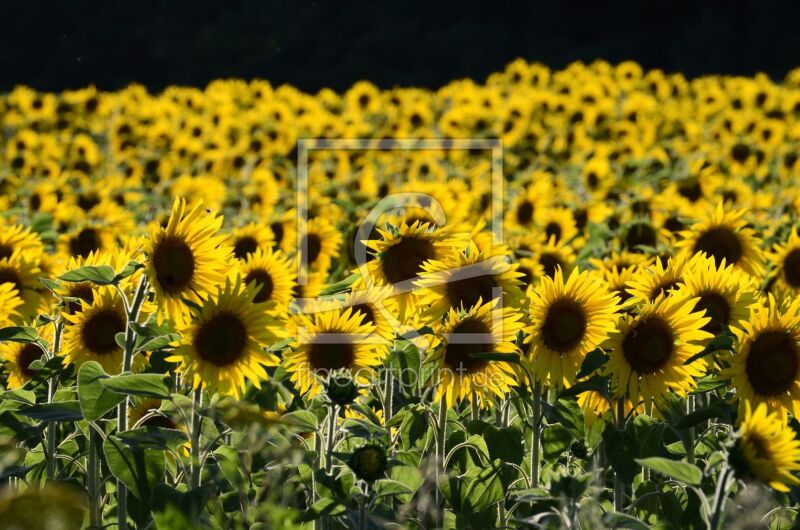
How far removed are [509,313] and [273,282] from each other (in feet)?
4.10

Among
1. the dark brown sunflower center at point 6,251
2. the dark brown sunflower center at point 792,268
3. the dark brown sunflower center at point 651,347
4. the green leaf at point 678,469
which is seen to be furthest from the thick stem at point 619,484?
the dark brown sunflower center at point 6,251

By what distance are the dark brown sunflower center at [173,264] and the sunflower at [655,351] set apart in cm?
134

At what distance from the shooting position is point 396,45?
86.2 feet

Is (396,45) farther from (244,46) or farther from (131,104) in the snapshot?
(131,104)

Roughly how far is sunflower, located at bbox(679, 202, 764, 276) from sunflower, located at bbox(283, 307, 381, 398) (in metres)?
1.98

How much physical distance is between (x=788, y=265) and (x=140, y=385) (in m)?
A: 3.23

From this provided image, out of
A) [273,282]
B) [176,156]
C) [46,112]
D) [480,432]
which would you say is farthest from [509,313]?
[46,112]

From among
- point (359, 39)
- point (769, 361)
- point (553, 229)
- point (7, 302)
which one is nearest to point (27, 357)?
point (7, 302)

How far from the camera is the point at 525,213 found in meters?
7.84

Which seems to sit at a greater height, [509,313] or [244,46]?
[244,46]

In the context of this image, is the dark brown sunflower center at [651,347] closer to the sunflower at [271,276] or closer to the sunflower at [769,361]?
the sunflower at [769,361]

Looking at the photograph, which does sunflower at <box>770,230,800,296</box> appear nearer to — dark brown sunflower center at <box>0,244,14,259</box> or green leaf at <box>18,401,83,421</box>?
green leaf at <box>18,401,83,421</box>

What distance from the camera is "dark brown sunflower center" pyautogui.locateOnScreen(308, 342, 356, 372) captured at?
3.64 meters

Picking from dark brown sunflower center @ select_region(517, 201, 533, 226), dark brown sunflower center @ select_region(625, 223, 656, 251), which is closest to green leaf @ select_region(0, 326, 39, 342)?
dark brown sunflower center @ select_region(625, 223, 656, 251)
